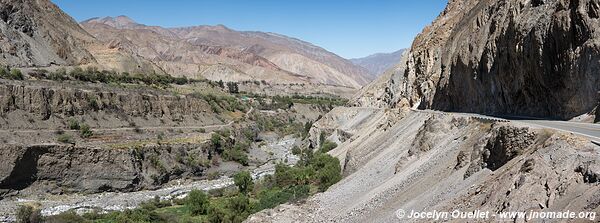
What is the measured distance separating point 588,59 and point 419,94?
1204 inches

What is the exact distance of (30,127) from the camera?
48938mm

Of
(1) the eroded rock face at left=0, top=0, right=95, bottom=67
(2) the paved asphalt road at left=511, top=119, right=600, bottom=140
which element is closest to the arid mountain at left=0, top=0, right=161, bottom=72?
(1) the eroded rock face at left=0, top=0, right=95, bottom=67

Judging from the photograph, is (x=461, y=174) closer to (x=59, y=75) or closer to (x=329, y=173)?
(x=329, y=173)

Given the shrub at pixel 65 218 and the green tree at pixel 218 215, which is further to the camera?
the shrub at pixel 65 218

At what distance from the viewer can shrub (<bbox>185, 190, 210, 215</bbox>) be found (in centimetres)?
3616

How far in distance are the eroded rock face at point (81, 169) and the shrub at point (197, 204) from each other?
12.3 metres

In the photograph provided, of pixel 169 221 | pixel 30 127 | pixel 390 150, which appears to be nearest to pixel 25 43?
pixel 30 127

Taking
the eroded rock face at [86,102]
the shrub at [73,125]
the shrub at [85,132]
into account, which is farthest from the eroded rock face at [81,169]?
the eroded rock face at [86,102]

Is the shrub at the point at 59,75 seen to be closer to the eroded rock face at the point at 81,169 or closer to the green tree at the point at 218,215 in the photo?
the eroded rock face at the point at 81,169

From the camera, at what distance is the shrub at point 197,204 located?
1423 inches

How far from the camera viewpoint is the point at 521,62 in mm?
25469

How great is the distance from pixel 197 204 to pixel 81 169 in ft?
51.1

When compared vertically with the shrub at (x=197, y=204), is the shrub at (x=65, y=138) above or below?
above

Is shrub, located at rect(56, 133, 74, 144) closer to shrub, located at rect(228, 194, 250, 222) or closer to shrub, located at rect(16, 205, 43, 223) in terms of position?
shrub, located at rect(16, 205, 43, 223)
